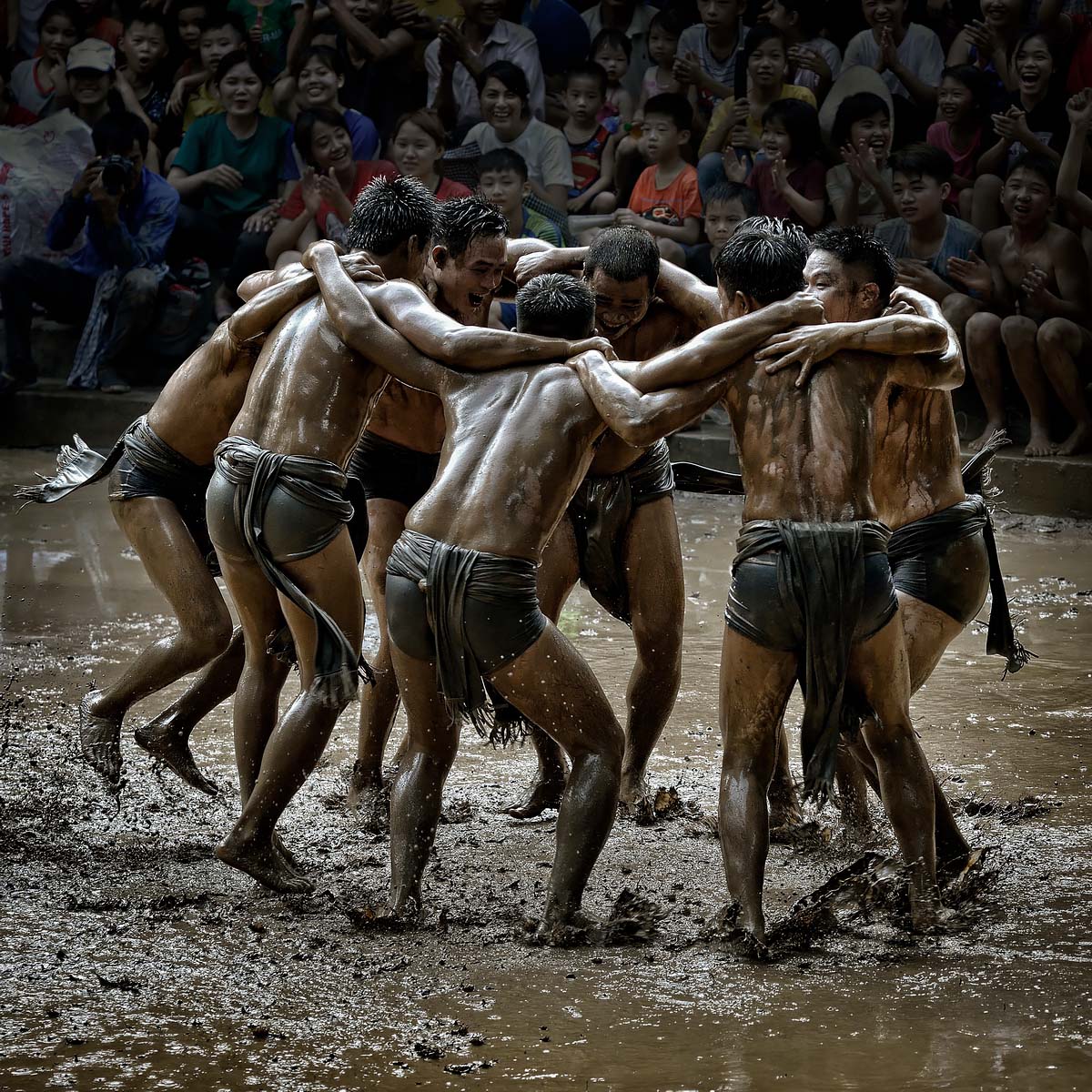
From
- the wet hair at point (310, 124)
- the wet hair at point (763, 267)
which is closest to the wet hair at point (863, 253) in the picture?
the wet hair at point (763, 267)

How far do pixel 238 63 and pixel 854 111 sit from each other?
4347 mm

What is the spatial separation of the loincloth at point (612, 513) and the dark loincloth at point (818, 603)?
2.94 ft

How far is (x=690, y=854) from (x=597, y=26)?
8.47m

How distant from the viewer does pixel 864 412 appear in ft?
10.7

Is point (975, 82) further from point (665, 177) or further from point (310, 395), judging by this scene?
point (310, 395)

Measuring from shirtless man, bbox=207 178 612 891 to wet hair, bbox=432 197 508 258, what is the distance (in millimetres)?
364

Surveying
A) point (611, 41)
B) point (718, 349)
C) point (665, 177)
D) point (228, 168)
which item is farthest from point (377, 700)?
point (611, 41)

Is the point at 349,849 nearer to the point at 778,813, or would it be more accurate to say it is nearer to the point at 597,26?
the point at 778,813

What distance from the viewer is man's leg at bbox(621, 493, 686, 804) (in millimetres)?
4133

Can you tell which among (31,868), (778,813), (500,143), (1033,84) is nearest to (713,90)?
(500,143)

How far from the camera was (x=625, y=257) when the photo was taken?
4.05 meters

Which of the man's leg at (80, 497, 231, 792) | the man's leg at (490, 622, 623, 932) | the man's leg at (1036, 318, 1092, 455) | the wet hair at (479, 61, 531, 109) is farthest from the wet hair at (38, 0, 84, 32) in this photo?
the man's leg at (490, 622, 623, 932)

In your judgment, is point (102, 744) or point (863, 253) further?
point (102, 744)

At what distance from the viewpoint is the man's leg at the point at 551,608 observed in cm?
414
